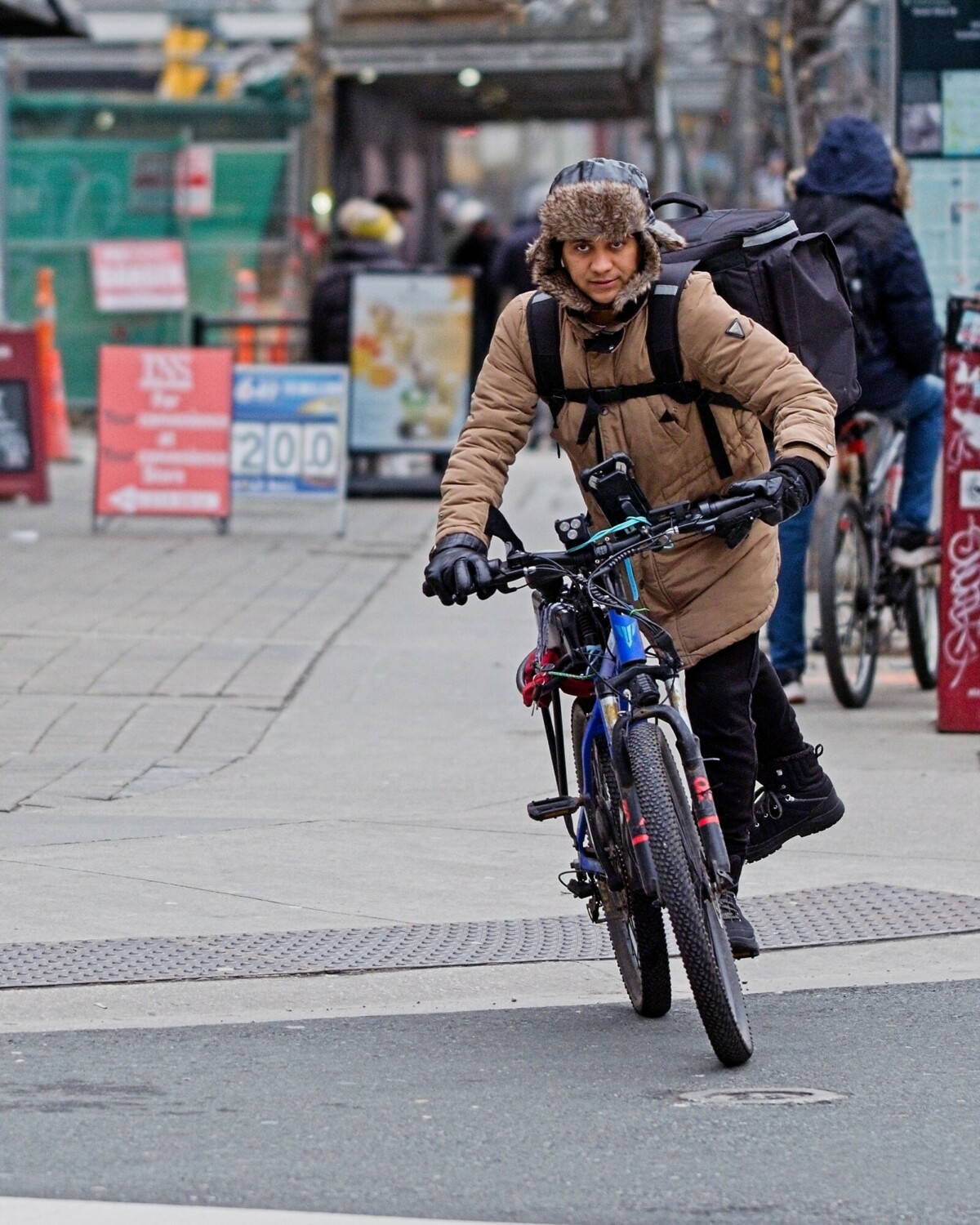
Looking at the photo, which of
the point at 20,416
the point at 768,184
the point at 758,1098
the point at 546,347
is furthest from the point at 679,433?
the point at 768,184

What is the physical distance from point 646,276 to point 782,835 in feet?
4.47

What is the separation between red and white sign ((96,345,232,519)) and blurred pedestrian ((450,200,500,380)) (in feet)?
14.9

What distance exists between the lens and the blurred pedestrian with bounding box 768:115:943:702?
8859mm

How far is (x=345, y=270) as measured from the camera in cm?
1652

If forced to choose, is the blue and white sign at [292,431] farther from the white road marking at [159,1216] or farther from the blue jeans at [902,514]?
the white road marking at [159,1216]

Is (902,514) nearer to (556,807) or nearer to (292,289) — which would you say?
(556,807)

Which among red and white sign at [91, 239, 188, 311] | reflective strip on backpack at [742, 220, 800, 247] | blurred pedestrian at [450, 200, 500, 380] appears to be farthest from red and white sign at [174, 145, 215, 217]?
reflective strip on backpack at [742, 220, 800, 247]

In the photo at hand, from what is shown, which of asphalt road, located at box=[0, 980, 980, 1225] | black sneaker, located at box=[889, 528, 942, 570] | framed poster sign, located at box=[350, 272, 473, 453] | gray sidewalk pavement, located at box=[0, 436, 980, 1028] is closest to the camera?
asphalt road, located at box=[0, 980, 980, 1225]

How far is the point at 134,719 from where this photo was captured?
8.45 meters

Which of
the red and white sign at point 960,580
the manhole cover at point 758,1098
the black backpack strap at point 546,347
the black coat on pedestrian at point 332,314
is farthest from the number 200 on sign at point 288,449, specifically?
the manhole cover at point 758,1098

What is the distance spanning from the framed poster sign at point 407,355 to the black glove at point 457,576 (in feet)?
37.7

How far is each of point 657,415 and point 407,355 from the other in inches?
449

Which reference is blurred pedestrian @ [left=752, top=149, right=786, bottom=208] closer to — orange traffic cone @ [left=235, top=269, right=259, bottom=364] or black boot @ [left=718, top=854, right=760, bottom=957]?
orange traffic cone @ [left=235, top=269, right=259, bottom=364]

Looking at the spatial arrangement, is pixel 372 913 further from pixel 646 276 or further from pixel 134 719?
pixel 134 719
